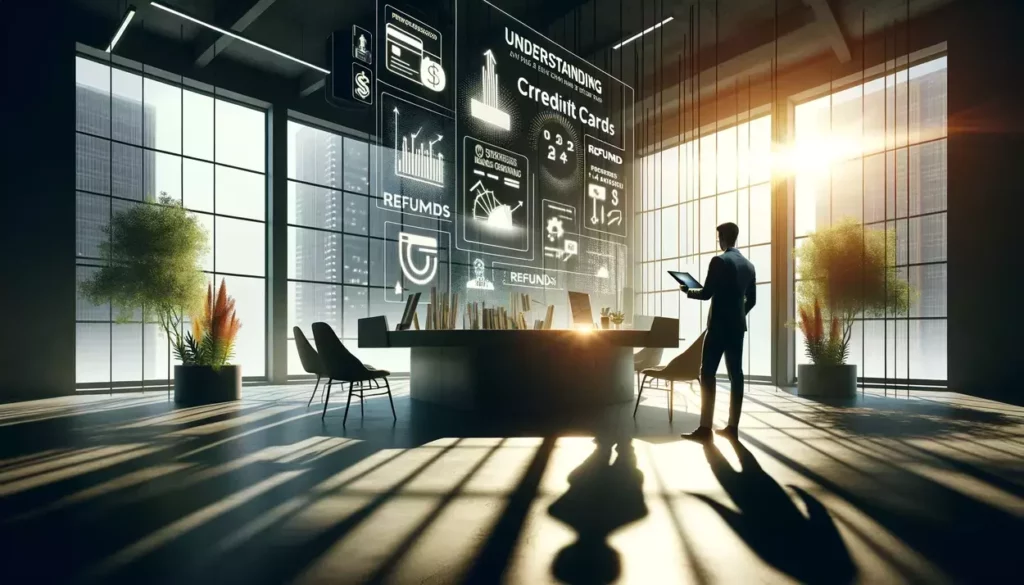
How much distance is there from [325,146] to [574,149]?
629 centimetres

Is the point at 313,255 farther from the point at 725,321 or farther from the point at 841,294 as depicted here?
the point at 841,294

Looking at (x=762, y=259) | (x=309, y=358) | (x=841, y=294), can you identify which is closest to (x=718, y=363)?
(x=309, y=358)

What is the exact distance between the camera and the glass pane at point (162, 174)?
9.54 meters

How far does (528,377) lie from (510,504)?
324cm

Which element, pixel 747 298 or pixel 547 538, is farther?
pixel 747 298

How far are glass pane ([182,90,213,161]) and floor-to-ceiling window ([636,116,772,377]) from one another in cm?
798

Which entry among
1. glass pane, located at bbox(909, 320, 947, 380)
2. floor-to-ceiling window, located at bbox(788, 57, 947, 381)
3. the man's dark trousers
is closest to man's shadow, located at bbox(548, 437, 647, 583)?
the man's dark trousers

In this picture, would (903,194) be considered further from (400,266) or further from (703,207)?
(400,266)

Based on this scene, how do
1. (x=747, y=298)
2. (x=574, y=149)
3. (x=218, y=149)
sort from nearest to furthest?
(x=747, y=298) → (x=574, y=149) → (x=218, y=149)

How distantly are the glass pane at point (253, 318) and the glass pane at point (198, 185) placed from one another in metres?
1.50

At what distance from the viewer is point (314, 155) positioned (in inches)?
453

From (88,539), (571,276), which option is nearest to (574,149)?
(571,276)

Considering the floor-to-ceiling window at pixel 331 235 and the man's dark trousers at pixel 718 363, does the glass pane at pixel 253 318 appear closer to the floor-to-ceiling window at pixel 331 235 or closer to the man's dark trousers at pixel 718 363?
the floor-to-ceiling window at pixel 331 235

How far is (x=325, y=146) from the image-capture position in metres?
11.8
